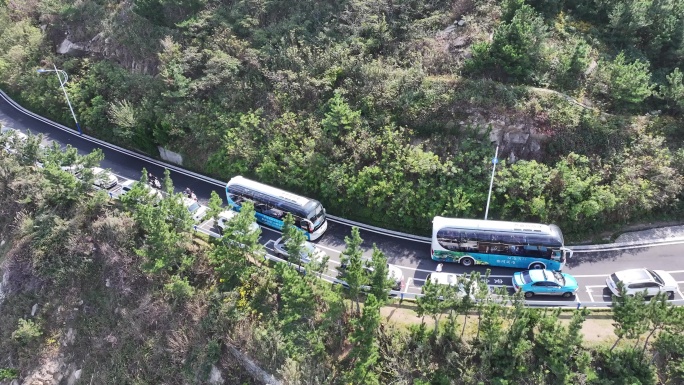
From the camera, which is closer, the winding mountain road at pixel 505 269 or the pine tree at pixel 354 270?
the pine tree at pixel 354 270

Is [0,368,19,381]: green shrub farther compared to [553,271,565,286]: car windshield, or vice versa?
[0,368,19,381]: green shrub

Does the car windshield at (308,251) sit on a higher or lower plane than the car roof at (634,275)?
lower

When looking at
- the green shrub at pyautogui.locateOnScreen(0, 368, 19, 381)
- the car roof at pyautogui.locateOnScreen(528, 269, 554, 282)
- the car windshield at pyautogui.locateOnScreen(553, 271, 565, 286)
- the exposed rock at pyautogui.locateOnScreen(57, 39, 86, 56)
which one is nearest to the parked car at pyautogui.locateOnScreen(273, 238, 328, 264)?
the car roof at pyautogui.locateOnScreen(528, 269, 554, 282)

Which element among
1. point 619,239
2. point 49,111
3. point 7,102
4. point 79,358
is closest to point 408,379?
point 619,239

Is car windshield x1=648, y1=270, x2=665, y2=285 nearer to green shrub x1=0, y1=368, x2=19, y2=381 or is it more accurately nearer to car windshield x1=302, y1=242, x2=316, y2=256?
car windshield x1=302, y1=242, x2=316, y2=256

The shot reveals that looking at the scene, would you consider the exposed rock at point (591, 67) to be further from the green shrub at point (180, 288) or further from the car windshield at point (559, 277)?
the green shrub at point (180, 288)

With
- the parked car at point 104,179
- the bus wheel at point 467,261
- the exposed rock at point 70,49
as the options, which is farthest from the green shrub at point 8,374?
the bus wheel at point 467,261

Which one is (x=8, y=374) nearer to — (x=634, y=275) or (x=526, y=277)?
(x=526, y=277)
